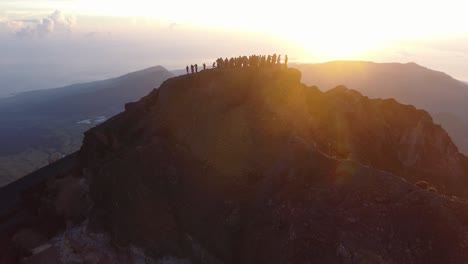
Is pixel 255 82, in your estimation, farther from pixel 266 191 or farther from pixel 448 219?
pixel 448 219

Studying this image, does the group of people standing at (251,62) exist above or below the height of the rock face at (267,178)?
above

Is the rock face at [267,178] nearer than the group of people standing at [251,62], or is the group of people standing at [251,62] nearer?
the rock face at [267,178]

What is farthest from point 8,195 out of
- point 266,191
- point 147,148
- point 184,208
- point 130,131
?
point 266,191

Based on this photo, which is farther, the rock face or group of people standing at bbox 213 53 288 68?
group of people standing at bbox 213 53 288 68

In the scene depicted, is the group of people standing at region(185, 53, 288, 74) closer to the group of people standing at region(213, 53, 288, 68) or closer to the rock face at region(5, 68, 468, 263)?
the group of people standing at region(213, 53, 288, 68)

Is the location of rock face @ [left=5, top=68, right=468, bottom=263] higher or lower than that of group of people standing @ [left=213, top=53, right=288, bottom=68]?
lower

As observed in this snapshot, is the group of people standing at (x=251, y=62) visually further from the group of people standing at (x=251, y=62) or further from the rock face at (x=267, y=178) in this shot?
the rock face at (x=267, y=178)

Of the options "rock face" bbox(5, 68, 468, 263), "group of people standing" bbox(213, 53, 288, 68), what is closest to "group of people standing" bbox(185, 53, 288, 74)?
"group of people standing" bbox(213, 53, 288, 68)

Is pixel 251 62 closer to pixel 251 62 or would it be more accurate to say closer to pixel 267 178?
pixel 251 62

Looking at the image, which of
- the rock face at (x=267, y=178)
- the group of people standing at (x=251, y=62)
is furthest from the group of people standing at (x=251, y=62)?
the rock face at (x=267, y=178)

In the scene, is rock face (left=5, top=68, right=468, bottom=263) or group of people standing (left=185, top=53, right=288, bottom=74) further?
group of people standing (left=185, top=53, right=288, bottom=74)
